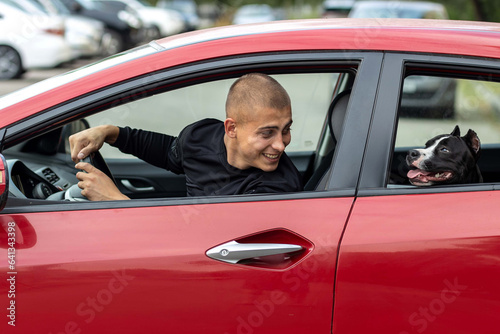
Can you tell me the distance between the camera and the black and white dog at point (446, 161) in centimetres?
239

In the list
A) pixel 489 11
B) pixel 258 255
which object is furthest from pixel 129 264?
pixel 489 11

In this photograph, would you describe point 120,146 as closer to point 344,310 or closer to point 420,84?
point 344,310

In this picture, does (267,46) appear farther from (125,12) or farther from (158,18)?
(158,18)

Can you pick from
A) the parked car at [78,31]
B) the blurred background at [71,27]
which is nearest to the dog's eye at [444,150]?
the blurred background at [71,27]

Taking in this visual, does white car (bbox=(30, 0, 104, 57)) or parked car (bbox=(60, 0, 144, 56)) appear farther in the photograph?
parked car (bbox=(60, 0, 144, 56))

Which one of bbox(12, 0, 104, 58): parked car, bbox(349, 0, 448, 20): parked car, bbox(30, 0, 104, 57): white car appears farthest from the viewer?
bbox(30, 0, 104, 57): white car

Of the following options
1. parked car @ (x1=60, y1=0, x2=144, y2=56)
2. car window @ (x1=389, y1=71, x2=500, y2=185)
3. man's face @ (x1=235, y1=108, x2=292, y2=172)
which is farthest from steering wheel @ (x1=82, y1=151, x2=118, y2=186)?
parked car @ (x1=60, y1=0, x2=144, y2=56)

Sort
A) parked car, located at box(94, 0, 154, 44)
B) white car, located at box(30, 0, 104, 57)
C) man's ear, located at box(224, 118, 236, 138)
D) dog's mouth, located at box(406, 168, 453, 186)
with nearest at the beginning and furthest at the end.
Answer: man's ear, located at box(224, 118, 236, 138)
dog's mouth, located at box(406, 168, 453, 186)
white car, located at box(30, 0, 104, 57)
parked car, located at box(94, 0, 154, 44)

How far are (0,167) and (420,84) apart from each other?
8500 millimetres

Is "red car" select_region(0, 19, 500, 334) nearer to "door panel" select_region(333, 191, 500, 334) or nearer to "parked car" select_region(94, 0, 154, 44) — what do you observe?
"door panel" select_region(333, 191, 500, 334)

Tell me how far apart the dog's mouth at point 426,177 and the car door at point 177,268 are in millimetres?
625

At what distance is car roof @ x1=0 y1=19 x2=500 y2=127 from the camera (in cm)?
196

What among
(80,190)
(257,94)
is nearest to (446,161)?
(257,94)

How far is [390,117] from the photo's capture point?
76.2 inches
